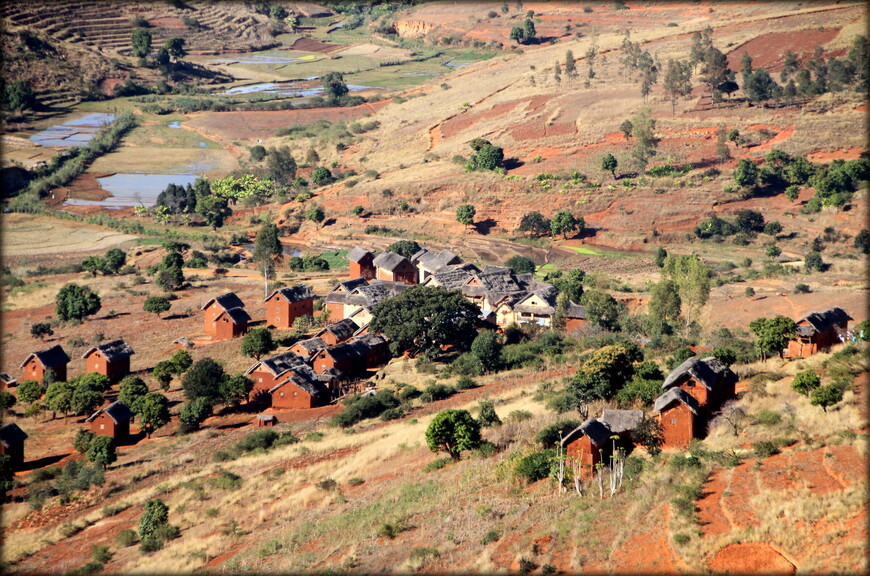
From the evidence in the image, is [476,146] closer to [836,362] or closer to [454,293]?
[454,293]

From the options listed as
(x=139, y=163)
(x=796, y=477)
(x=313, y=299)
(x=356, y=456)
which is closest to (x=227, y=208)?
(x=139, y=163)

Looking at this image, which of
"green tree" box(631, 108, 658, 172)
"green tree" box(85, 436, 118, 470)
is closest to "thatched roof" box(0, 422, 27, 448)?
"green tree" box(85, 436, 118, 470)

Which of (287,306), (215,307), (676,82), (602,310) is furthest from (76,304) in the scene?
(676,82)

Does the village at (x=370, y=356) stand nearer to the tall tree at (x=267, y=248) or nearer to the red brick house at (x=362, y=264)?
the red brick house at (x=362, y=264)

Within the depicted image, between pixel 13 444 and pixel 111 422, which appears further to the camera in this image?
pixel 111 422

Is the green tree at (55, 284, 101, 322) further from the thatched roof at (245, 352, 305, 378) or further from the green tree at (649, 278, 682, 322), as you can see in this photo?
the green tree at (649, 278, 682, 322)

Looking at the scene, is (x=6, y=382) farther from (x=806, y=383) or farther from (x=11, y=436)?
(x=806, y=383)
